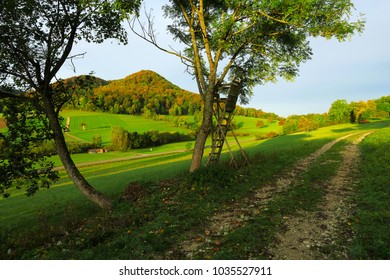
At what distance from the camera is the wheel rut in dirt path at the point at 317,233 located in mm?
5711

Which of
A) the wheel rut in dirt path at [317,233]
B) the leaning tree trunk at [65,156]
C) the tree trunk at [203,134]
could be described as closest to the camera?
the wheel rut in dirt path at [317,233]

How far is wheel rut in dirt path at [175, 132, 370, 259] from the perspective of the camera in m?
6.55

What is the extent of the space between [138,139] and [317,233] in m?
92.1

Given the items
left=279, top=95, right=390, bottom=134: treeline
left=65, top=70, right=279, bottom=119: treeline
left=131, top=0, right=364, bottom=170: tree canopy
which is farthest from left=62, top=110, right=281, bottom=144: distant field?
left=131, top=0, right=364, bottom=170: tree canopy

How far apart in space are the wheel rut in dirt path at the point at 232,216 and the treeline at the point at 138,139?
85913mm

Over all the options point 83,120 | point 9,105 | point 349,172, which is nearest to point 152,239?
point 9,105

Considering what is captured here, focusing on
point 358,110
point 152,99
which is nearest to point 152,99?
point 152,99

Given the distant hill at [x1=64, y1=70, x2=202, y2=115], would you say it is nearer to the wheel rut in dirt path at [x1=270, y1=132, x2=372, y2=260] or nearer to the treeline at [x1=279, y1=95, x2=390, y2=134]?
the treeline at [x1=279, y1=95, x2=390, y2=134]

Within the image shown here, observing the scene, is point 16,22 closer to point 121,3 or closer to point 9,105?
point 9,105

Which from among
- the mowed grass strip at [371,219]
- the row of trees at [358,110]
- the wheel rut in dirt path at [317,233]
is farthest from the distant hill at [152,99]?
the wheel rut in dirt path at [317,233]

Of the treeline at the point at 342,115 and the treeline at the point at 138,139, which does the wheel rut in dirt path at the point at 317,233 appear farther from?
the treeline at the point at 138,139

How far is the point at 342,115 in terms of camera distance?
298 feet

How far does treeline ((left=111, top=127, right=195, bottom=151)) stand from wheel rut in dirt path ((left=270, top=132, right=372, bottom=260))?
8901cm

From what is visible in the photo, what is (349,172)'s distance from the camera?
1398 cm
